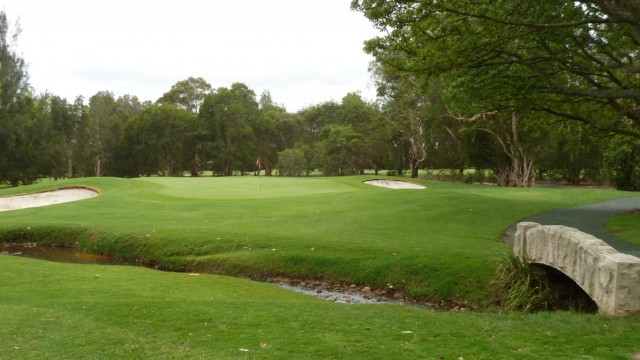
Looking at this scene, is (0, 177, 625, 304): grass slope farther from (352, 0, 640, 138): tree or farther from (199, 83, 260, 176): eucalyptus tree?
(199, 83, 260, 176): eucalyptus tree

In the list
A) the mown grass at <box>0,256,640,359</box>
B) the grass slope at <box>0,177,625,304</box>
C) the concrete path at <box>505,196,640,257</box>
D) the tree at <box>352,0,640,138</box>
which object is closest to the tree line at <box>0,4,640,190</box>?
the tree at <box>352,0,640,138</box>

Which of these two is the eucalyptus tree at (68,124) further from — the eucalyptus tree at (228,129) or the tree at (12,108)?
the eucalyptus tree at (228,129)

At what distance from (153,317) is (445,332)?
531 centimetres

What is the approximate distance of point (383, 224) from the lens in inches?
818

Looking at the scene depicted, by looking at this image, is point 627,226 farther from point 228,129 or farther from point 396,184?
point 228,129

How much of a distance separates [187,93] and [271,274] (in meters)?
Answer: 83.4

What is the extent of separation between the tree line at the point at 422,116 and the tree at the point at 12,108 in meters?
0.16

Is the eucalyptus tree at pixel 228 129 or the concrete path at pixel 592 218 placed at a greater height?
the eucalyptus tree at pixel 228 129

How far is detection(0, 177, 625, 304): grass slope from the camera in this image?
14.0m

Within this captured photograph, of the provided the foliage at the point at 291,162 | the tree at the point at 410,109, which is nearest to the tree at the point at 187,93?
the foliage at the point at 291,162

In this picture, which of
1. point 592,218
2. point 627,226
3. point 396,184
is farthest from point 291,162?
point 627,226

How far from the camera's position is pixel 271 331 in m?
7.69

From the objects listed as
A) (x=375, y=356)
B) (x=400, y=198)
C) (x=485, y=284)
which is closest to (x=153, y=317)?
(x=375, y=356)

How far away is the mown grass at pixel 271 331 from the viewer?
662 centimetres
